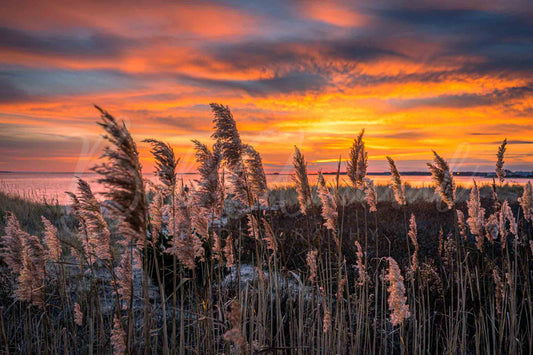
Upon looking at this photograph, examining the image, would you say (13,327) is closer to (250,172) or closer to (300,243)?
(250,172)

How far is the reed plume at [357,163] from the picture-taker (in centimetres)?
416

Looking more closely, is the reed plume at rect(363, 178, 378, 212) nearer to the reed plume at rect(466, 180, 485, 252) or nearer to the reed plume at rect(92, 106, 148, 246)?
the reed plume at rect(466, 180, 485, 252)

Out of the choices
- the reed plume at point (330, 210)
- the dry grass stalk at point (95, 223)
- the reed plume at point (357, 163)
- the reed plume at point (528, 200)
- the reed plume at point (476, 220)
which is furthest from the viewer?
the reed plume at point (528, 200)

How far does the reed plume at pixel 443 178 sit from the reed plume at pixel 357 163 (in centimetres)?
77

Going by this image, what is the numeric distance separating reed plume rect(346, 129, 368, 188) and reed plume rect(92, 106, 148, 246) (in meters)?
2.85

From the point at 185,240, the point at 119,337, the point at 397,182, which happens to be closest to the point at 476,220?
the point at 397,182

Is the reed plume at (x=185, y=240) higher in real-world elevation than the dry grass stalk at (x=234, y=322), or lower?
higher

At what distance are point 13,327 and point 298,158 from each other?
4.92 metres

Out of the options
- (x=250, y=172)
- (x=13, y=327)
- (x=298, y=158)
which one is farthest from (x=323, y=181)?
(x=13, y=327)

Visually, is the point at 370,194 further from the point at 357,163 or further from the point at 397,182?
the point at 357,163

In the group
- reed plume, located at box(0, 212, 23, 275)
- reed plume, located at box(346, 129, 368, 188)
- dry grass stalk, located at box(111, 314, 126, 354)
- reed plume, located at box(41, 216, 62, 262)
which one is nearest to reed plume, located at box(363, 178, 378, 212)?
reed plume, located at box(346, 129, 368, 188)

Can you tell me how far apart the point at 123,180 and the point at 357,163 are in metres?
3.05

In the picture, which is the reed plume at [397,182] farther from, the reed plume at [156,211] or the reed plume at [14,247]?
the reed plume at [14,247]

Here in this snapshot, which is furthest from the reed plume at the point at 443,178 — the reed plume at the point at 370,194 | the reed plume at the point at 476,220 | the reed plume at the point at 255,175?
the reed plume at the point at 255,175
